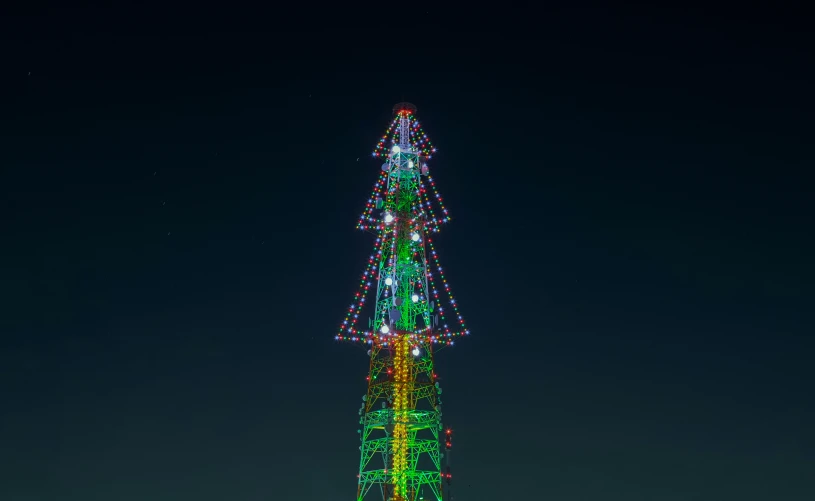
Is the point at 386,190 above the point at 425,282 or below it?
above

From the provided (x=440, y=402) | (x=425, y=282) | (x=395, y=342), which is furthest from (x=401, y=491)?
(x=425, y=282)

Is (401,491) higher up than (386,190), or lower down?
lower down

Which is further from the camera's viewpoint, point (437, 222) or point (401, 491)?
point (437, 222)

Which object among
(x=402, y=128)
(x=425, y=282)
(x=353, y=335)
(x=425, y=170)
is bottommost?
(x=353, y=335)

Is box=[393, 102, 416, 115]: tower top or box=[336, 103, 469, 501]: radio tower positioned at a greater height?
box=[393, 102, 416, 115]: tower top

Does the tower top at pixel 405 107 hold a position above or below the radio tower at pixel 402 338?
above

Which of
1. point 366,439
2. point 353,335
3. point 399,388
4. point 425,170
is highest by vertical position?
point 425,170

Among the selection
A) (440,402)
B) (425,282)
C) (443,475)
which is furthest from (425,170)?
(443,475)

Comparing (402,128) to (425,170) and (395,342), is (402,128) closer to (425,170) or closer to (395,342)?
(425,170)

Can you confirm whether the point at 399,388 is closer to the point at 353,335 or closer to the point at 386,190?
the point at 353,335
